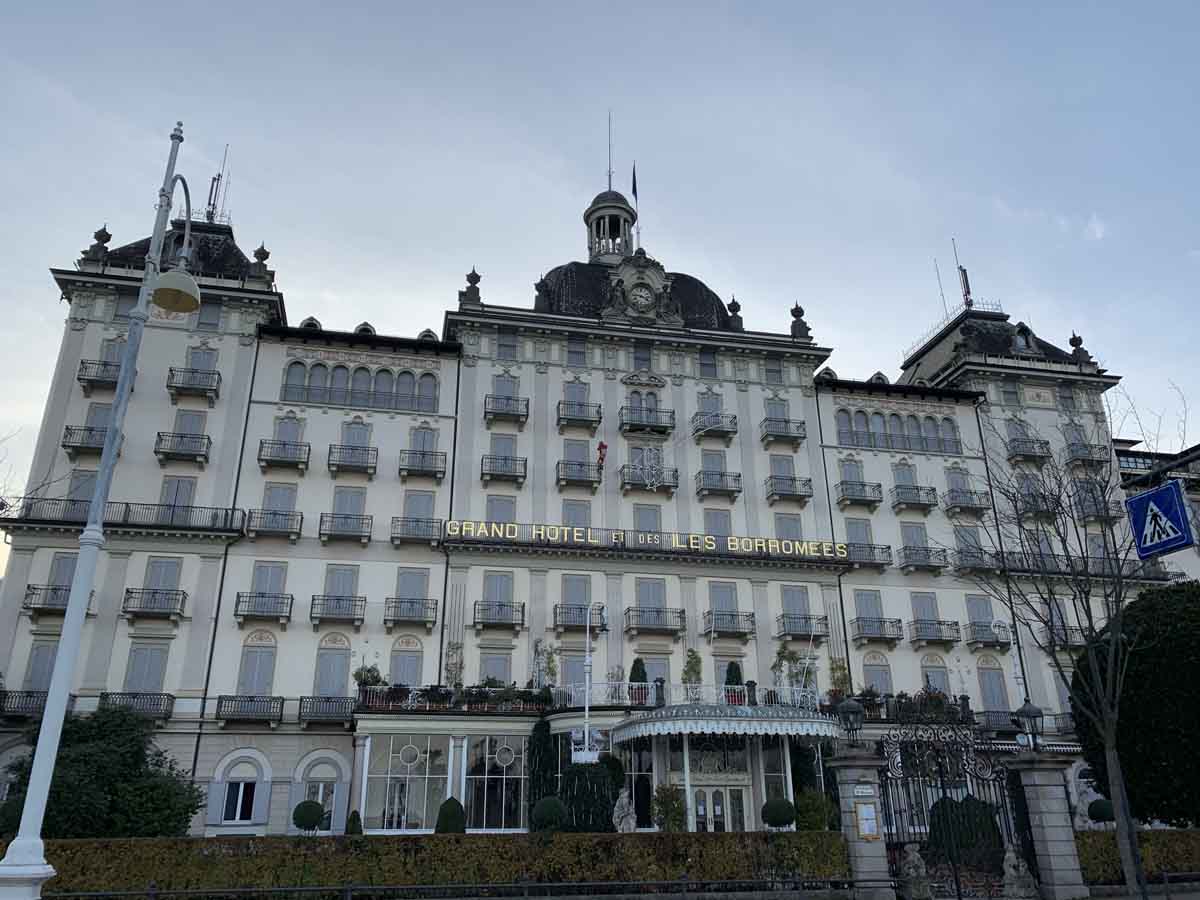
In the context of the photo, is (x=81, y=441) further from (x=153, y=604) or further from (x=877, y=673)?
(x=877, y=673)

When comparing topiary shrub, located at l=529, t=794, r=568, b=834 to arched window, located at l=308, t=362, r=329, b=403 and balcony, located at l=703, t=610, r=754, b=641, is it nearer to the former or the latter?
balcony, located at l=703, t=610, r=754, b=641

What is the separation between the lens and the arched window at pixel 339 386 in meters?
45.8

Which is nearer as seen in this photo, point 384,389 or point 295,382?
point 295,382

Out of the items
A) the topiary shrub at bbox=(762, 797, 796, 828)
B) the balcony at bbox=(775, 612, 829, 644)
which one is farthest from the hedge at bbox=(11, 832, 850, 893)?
the balcony at bbox=(775, 612, 829, 644)

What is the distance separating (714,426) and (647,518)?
21.3 ft

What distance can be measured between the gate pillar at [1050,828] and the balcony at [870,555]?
24.4m

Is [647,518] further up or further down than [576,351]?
further down

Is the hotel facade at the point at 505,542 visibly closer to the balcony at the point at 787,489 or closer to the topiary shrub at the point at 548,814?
the balcony at the point at 787,489

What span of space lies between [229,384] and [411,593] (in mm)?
14091

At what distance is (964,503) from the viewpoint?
163ft

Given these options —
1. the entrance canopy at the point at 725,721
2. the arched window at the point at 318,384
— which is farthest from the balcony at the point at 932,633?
the arched window at the point at 318,384

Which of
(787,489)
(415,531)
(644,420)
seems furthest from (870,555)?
(415,531)

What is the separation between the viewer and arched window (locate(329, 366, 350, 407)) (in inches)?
1804

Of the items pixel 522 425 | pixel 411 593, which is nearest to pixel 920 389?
pixel 522 425
